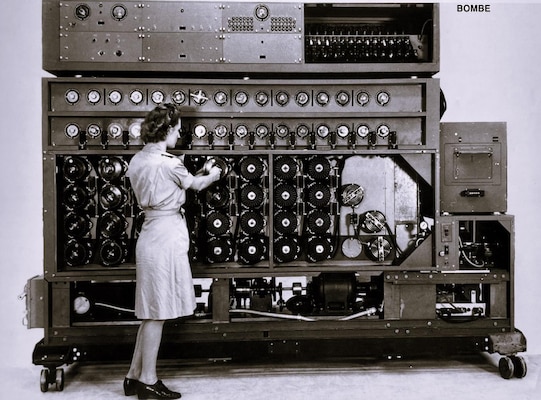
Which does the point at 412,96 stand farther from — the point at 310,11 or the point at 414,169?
the point at 310,11

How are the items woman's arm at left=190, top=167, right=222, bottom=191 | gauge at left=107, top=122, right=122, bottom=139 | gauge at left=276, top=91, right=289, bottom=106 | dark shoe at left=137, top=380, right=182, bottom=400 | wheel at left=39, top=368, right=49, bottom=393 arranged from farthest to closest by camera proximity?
gauge at left=276, top=91, right=289, bottom=106 → gauge at left=107, top=122, right=122, bottom=139 → wheel at left=39, top=368, right=49, bottom=393 → woman's arm at left=190, top=167, right=222, bottom=191 → dark shoe at left=137, top=380, right=182, bottom=400

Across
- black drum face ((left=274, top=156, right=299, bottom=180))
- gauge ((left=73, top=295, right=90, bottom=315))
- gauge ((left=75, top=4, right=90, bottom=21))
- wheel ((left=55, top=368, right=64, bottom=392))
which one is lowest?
wheel ((left=55, top=368, right=64, bottom=392))

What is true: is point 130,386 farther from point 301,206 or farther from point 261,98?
point 261,98

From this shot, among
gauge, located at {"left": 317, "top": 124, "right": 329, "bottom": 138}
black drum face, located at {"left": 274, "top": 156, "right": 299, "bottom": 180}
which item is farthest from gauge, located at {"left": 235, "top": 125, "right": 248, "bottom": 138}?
gauge, located at {"left": 317, "top": 124, "right": 329, "bottom": 138}

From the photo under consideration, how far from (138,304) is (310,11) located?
9.85 feet

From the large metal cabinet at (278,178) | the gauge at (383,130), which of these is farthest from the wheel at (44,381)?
the gauge at (383,130)

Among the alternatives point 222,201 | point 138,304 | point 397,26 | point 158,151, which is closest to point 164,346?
point 138,304

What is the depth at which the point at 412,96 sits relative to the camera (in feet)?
17.7

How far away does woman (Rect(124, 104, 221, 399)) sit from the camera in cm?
458

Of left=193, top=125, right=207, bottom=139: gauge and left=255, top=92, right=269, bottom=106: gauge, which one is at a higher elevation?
left=255, top=92, right=269, bottom=106: gauge

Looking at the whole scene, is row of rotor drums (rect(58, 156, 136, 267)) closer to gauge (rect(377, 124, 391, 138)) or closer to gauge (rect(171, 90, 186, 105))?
gauge (rect(171, 90, 186, 105))

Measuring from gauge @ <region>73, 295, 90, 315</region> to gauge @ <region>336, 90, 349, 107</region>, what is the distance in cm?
288

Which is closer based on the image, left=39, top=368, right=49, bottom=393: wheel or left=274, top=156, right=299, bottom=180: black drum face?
left=39, top=368, right=49, bottom=393: wheel

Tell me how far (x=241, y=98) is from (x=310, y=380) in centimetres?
254
